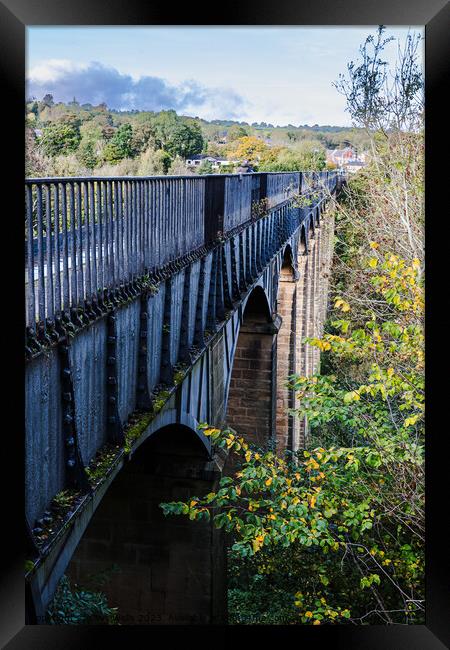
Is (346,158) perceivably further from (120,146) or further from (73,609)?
(73,609)

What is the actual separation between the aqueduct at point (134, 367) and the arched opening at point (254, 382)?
4.31 m

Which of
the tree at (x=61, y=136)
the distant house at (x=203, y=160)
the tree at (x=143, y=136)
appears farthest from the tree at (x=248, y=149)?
the tree at (x=61, y=136)

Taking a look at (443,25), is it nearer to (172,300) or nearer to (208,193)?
(172,300)

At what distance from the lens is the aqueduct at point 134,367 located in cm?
417

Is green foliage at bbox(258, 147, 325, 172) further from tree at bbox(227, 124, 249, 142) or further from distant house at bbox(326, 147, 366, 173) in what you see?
tree at bbox(227, 124, 249, 142)

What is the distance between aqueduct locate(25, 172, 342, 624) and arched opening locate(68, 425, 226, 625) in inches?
0.6

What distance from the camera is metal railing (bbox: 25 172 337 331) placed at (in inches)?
164

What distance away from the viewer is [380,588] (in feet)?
32.8

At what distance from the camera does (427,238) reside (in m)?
5.79

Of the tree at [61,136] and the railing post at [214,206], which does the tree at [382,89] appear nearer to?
the railing post at [214,206]

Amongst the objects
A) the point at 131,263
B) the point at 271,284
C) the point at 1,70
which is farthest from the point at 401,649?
the point at 271,284

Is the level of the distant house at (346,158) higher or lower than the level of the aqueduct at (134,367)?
higher

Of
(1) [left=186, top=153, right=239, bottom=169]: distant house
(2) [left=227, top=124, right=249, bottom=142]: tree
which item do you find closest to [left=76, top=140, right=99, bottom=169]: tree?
(1) [left=186, top=153, right=239, bottom=169]: distant house

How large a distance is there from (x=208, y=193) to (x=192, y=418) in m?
2.66
